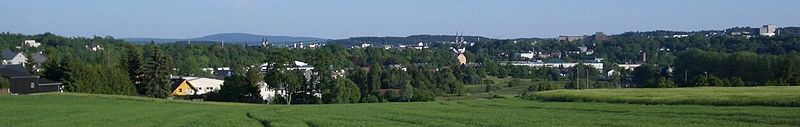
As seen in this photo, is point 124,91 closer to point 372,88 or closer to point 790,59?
point 372,88

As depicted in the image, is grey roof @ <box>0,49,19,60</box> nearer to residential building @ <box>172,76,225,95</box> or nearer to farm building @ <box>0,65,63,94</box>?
residential building @ <box>172,76,225,95</box>

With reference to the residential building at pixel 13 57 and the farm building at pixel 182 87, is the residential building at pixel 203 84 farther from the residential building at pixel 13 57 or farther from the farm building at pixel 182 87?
the residential building at pixel 13 57

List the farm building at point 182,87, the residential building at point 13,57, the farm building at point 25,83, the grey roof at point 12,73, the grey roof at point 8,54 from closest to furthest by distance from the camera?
the farm building at point 25,83, the grey roof at point 12,73, the farm building at point 182,87, the residential building at point 13,57, the grey roof at point 8,54

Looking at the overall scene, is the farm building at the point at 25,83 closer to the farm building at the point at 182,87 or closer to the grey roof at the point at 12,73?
the grey roof at the point at 12,73

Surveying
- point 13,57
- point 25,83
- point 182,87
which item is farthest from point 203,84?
point 13,57

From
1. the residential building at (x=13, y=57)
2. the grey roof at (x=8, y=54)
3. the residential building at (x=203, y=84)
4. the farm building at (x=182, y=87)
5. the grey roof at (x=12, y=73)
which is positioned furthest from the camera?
the grey roof at (x=8, y=54)

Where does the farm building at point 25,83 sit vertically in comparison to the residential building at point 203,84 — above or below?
above

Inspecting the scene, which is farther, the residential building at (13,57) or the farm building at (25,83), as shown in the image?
the residential building at (13,57)

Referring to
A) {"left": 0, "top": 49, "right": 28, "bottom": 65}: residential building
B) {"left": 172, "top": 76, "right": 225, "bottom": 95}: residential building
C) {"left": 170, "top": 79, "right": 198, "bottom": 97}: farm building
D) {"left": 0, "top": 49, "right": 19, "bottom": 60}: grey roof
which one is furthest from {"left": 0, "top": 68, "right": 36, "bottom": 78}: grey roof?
{"left": 0, "top": 49, "right": 19, "bottom": 60}: grey roof

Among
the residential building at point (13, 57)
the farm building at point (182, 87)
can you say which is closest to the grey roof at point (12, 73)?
the farm building at point (182, 87)

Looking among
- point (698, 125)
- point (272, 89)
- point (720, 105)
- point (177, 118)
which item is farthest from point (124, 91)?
point (698, 125)

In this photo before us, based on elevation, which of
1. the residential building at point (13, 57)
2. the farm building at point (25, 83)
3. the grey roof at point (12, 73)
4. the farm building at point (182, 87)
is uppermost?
the residential building at point (13, 57)

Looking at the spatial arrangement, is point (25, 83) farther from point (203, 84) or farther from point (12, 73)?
point (203, 84)

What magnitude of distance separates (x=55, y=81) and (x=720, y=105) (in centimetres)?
5715
